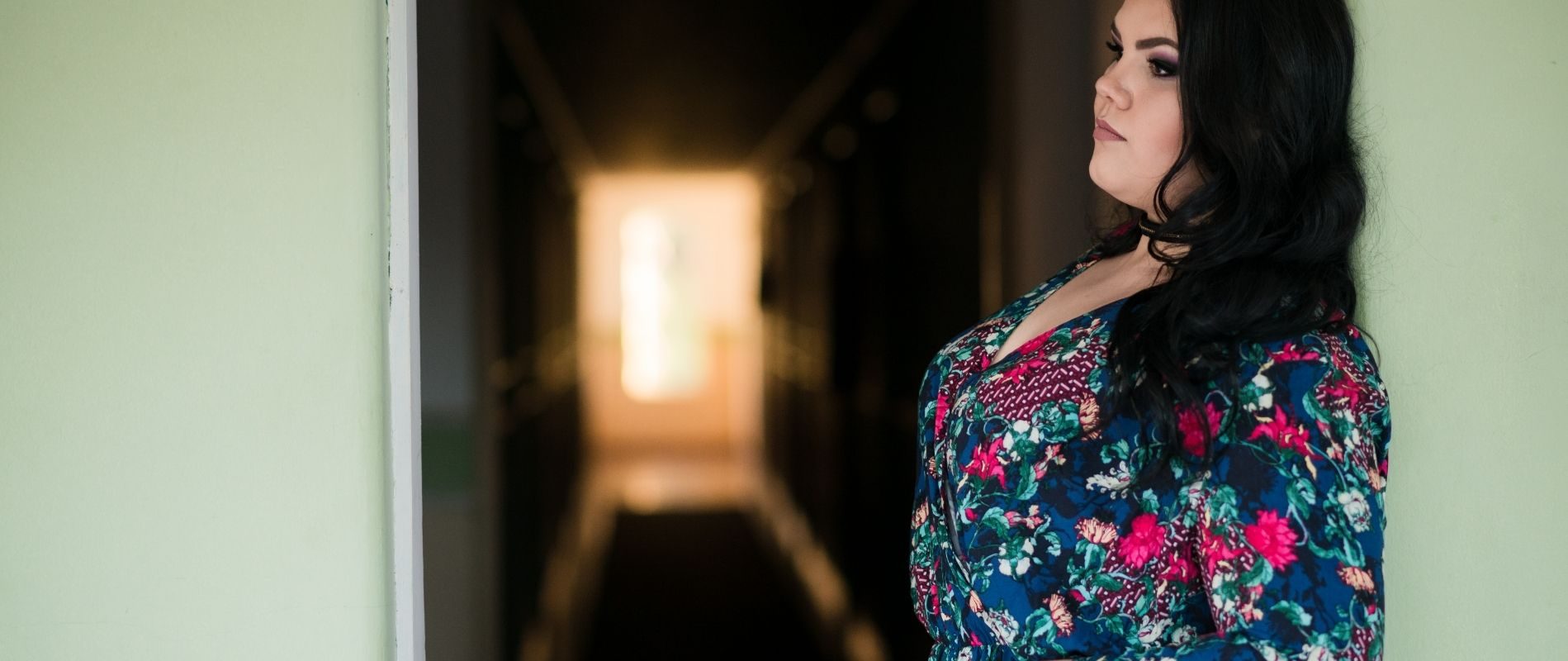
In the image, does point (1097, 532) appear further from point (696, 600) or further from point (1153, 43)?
point (696, 600)

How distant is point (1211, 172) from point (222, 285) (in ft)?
3.90

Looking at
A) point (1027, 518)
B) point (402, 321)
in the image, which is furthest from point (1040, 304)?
point (402, 321)

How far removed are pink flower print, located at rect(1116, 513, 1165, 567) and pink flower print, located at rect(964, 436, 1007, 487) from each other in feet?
0.44

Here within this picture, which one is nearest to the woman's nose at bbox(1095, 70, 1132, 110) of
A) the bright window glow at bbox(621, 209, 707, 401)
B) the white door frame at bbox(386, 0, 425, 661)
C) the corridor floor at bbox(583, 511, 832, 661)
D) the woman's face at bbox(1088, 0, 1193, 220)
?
the woman's face at bbox(1088, 0, 1193, 220)

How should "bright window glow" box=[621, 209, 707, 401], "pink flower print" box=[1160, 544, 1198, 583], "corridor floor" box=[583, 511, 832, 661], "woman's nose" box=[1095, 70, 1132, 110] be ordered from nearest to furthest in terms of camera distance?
"pink flower print" box=[1160, 544, 1198, 583], "woman's nose" box=[1095, 70, 1132, 110], "corridor floor" box=[583, 511, 832, 661], "bright window glow" box=[621, 209, 707, 401]

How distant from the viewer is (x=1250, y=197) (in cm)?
109

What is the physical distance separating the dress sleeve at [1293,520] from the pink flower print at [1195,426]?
0.01 m

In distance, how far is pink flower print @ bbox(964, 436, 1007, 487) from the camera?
1.17 meters

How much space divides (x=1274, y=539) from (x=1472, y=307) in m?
0.64

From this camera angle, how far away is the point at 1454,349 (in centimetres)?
140

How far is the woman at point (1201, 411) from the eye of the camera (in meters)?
0.98

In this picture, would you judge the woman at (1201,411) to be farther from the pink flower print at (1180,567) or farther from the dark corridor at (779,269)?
the dark corridor at (779,269)

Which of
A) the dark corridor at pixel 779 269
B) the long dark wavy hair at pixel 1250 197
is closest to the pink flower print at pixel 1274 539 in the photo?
the long dark wavy hair at pixel 1250 197

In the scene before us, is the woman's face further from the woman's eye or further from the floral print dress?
the floral print dress
